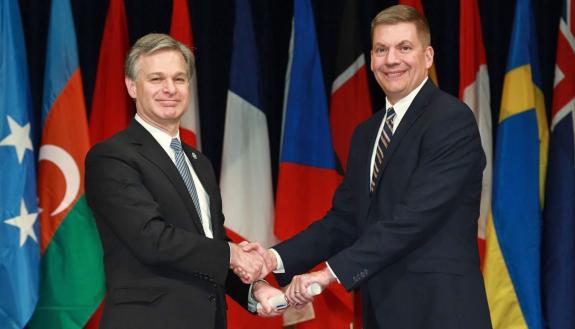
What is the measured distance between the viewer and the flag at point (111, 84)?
17.2 feet

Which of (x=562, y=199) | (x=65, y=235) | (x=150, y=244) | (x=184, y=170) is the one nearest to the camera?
(x=150, y=244)

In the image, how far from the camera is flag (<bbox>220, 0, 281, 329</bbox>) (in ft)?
17.0

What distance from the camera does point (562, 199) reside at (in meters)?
5.22

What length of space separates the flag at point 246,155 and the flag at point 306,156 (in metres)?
0.12

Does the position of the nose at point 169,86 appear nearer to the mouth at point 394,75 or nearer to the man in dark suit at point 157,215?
the man in dark suit at point 157,215

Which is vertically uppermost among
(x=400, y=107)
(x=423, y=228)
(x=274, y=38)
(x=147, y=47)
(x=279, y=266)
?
(x=274, y=38)

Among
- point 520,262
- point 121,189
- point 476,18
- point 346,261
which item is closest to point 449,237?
point 346,261

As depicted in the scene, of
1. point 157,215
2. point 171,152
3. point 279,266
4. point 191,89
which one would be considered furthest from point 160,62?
point 191,89

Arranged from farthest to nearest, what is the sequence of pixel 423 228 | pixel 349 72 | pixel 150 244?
pixel 349 72 < pixel 423 228 < pixel 150 244

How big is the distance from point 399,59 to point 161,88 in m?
0.97

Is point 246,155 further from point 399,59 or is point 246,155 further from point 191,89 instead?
point 399,59

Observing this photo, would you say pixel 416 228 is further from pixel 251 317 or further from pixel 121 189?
pixel 251 317

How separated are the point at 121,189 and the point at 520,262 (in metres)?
2.94

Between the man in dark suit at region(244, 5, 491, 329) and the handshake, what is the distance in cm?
1
